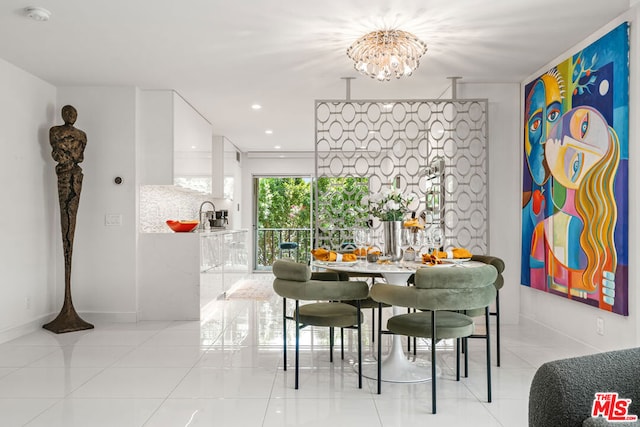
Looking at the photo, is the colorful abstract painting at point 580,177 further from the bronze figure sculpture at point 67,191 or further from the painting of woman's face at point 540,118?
the bronze figure sculpture at point 67,191

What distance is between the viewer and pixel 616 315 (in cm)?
362

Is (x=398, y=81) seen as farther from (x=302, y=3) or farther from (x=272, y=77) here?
(x=302, y=3)

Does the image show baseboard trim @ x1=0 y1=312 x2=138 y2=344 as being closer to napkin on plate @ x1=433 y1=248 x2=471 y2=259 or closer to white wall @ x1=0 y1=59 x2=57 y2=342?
white wall @ x1=0 y1=59 x2=57 y2=342

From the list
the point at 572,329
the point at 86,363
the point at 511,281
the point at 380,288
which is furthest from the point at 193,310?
the point at 572,329

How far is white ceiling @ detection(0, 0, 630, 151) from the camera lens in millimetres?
3410

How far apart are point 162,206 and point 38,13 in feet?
10.3

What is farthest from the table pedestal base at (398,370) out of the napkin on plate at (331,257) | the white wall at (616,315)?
the white wall at (616,315)

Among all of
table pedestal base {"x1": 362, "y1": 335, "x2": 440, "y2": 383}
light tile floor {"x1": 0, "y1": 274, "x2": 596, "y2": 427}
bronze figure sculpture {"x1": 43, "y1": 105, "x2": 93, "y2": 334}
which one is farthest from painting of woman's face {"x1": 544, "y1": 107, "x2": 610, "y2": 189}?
bronze figure sculpture {"x1": 43, "y1": 105, "x2": 93, "y2": 334}

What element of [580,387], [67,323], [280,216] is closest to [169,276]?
[67,323]

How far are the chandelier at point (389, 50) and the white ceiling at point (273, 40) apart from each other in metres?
0.08

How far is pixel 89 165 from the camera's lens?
5.31 metres

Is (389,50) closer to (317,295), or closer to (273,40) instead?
(273,40)

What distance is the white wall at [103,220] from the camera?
5293mm

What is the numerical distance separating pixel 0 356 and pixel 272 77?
343 centimetres
